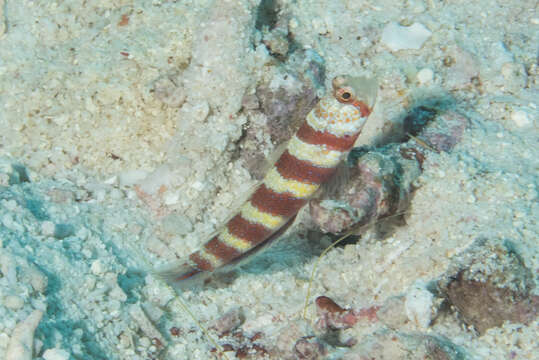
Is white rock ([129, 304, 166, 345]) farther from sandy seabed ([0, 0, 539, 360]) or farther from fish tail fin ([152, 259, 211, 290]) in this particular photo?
fish tail fin ([152, 259, 211, 290])

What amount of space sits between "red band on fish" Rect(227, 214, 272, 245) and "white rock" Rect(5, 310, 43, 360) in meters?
1.37

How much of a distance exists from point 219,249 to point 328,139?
1.10 m

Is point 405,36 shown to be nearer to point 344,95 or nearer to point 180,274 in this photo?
point 344,95

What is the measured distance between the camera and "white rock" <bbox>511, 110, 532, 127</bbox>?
12.8ft

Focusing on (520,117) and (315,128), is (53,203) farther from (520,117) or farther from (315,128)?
(520,117)

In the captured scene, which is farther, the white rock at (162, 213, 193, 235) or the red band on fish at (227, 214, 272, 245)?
the white rock at (162, 213, 193, 235)

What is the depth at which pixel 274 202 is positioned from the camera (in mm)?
3133

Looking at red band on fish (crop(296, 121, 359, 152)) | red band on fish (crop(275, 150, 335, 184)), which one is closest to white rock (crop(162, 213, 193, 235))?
red band on fish (crop(275, 150, 335, 184))

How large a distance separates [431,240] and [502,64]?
236 centimetres

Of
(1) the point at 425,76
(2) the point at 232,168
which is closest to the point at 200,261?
(2) the point at 232,168

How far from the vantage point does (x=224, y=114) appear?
3.94m

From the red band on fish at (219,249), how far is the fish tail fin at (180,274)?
0.17 meters

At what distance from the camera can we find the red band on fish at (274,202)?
3.12 metres

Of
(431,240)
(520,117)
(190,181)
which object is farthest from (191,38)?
(520,117)
